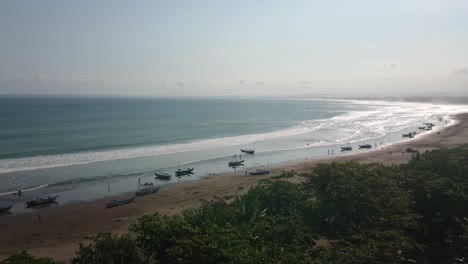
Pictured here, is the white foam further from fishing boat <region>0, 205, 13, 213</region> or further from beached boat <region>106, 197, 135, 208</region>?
beached boat <region>106, 197, 135, 208</region>

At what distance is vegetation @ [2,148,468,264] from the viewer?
55.8 ft

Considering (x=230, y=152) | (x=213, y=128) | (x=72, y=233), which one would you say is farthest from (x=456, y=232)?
(x=213, y=128)

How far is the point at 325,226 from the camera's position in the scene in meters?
24.6

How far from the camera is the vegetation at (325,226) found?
17016 mm

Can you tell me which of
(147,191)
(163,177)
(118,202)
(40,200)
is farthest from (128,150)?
(118,202)

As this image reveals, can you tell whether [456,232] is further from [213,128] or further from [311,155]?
[213,128]

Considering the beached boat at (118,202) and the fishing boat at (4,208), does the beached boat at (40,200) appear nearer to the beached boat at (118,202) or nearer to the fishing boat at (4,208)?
the fishing boat at (4,208)

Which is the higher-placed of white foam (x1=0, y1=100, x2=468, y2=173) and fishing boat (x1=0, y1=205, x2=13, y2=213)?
white foam (x1=0, y1=100, x2=468, y2=173)

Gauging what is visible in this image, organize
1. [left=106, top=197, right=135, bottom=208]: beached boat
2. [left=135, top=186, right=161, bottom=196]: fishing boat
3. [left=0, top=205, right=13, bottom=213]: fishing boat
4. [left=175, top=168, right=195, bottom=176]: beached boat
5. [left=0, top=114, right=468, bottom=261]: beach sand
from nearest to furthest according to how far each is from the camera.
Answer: [left=0, top=114, right=468, bottom=261]: beach sand → [left=0, top=205, right=13, bottom=213]: fishing boat → [left=106, top=197, right=135, bottom=208]: beached boat → [left=135, top=186, right=161, bottom=196]: fishing boat → [left=175, top=168, right=195, bottom=176]: beached boat

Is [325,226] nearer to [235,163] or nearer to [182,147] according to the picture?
[235,163]

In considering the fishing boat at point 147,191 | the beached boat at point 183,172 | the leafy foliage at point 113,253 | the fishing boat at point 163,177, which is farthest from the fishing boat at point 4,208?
the leafy foliage at point 113,253

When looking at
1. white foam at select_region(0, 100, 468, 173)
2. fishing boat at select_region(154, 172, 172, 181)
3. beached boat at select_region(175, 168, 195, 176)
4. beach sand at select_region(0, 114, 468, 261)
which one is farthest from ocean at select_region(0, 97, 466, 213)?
beach sand at select_region(0, 114, 468, 261)

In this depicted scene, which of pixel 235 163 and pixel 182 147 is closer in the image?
pixel 235 163

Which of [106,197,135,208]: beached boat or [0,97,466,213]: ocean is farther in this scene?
[0,97,466,213]: ocean
